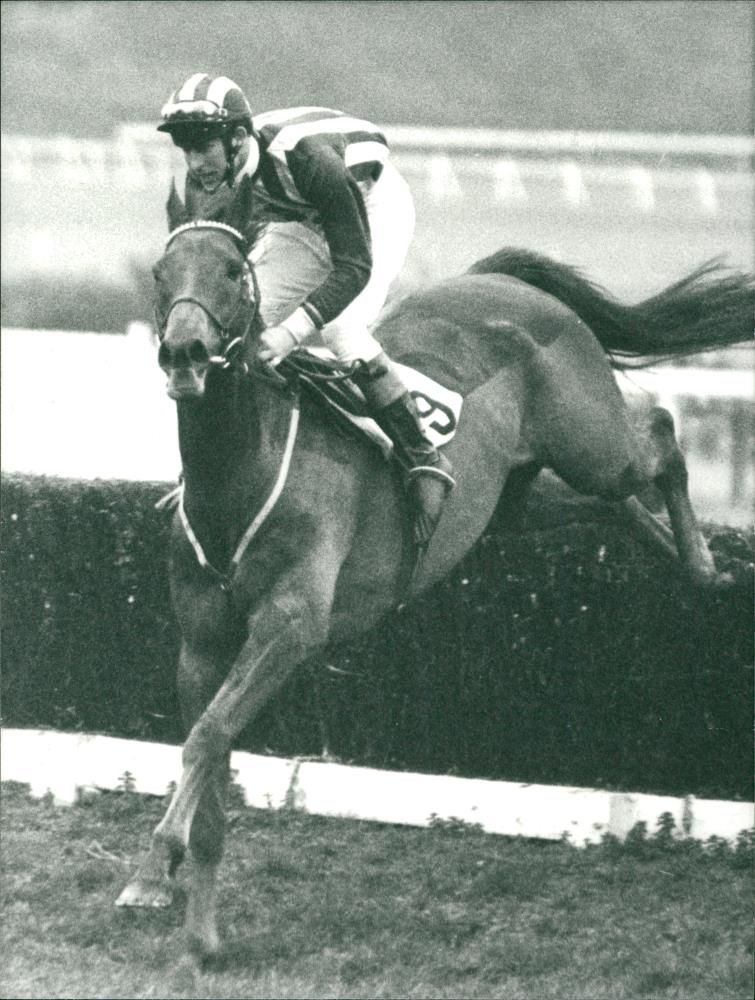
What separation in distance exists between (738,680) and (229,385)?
8.34 feet

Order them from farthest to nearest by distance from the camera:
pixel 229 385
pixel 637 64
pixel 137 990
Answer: pixel 637 64 → pixel 229 385 → pixel 137 990

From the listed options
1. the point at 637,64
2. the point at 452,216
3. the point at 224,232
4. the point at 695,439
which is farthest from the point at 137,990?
the point at 452,216

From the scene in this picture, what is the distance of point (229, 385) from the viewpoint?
15.9 feet

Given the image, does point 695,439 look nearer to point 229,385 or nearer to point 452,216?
point 452,216

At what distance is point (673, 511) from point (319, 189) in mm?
2305

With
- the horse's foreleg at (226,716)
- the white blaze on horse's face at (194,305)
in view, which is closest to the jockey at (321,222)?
the white blaze on horse's face at (194,305)

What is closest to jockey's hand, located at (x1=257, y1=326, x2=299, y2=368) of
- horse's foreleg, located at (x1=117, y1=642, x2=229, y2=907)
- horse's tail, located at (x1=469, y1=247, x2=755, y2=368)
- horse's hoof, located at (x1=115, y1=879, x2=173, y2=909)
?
horse's foreleg, located at (x1=117, y1=642, x2=229, y2=907)

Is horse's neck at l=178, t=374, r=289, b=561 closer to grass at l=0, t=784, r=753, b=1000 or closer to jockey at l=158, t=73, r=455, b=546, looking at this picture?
jockey at l=158, t=73, r=455, b=546

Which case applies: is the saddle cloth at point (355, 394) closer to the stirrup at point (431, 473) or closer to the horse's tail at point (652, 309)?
the stirrup at point (431, 473)

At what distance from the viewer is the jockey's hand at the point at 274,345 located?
4.89 metres

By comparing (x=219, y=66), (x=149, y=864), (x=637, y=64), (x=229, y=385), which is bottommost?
(x=149, y=864)

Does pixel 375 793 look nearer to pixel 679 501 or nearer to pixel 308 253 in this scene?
pixel 679 501

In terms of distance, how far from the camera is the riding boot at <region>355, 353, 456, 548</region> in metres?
5.34

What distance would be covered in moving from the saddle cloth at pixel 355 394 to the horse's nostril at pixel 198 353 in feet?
2.14
